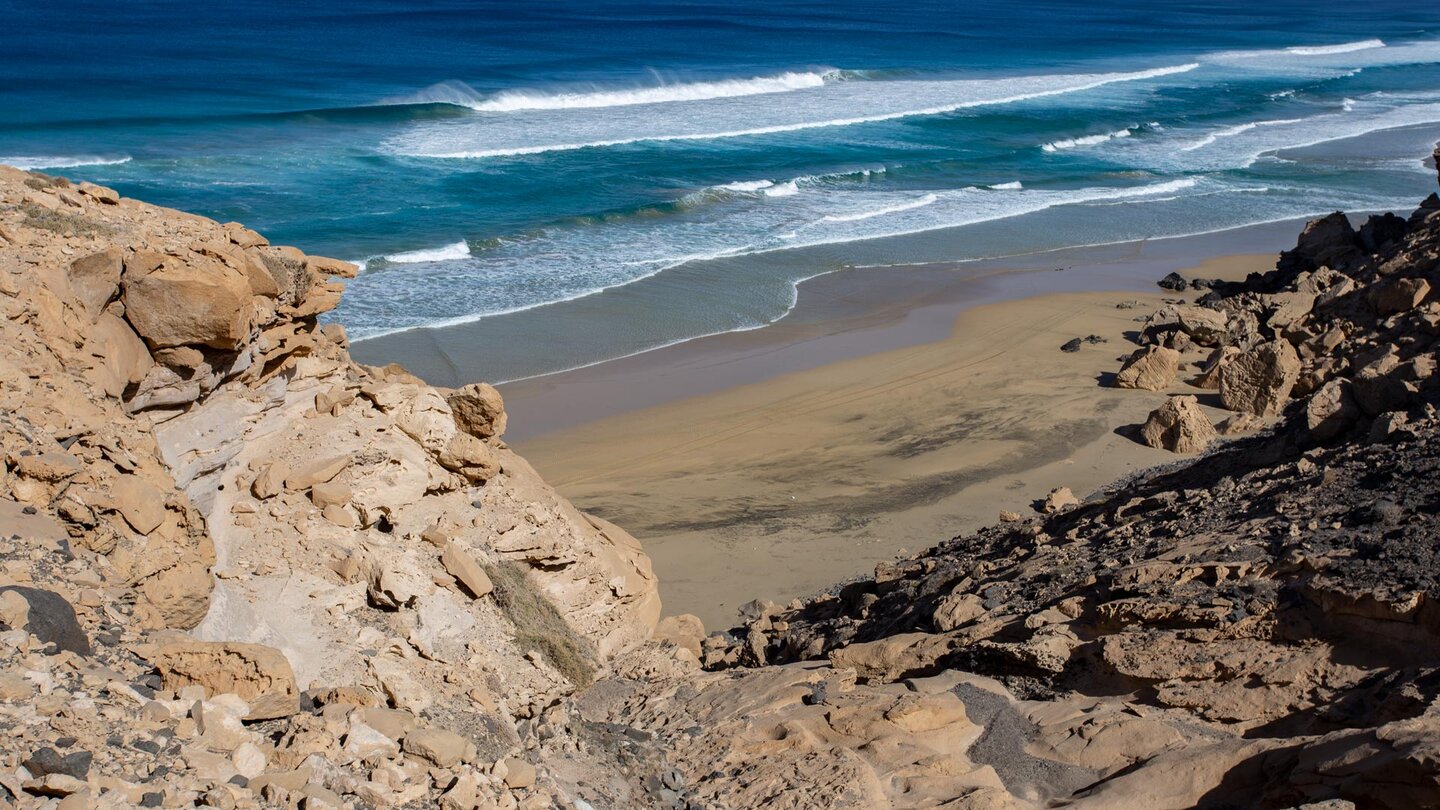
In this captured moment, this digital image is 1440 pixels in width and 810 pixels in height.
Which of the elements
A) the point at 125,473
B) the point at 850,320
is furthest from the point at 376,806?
the point at 850,320

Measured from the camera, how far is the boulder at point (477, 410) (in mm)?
9078

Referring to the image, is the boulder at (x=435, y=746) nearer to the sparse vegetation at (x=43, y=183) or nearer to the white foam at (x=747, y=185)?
the sparse vegetation at (x=43, y=183)

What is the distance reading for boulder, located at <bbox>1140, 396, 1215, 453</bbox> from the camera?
15.6m

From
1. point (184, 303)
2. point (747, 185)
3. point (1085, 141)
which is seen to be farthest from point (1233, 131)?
point (184, 303)

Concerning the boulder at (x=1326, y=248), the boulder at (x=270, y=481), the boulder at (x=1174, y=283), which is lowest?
the boulder at (x=1174, y=283)

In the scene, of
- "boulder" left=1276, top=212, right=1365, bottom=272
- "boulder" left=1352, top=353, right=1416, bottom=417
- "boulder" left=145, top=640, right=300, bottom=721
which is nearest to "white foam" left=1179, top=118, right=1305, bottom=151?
"boulder" left=1276, top=212, right=1365, bottom=272

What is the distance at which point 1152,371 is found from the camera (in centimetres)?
1838

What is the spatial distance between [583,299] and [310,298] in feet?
49.3

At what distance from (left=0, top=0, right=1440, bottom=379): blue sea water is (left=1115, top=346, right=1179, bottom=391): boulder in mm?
7053

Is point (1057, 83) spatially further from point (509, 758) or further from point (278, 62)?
point (509, 758)

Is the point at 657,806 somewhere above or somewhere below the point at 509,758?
below

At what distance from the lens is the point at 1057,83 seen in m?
55.2

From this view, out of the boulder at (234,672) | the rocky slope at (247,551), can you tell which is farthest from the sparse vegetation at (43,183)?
the boulder at (234,672)

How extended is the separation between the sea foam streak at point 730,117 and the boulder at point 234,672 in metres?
32.2
